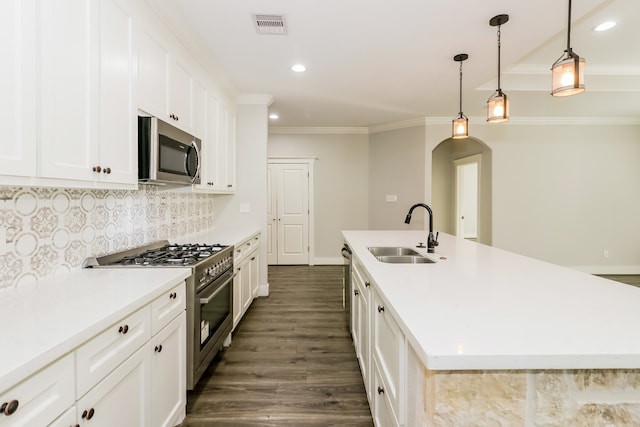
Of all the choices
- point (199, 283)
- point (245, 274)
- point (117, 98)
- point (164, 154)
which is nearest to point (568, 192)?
point (245, 274)

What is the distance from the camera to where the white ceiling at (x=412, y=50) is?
2160 mm

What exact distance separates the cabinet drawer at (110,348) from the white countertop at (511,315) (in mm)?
1020

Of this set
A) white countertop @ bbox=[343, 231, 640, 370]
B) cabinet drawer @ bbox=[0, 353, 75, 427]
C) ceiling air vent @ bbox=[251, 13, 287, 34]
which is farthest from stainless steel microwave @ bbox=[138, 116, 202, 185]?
white countertop @ bbox=[343, 231, 640, 370]

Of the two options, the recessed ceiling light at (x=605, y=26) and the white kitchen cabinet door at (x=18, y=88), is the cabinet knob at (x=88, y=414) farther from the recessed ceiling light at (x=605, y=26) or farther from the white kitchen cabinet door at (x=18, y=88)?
the recessed ceiling light at (x=605, y=26)

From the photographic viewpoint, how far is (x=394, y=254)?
250 centimetres

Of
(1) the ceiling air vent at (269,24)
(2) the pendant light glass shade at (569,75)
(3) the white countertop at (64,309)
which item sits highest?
(1) the ceiling air vent at (269,24)

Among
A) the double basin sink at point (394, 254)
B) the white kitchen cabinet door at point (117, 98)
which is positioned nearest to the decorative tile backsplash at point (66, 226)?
the white kitchen cabinet door at point (117, 98)

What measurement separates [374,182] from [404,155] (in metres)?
0.78

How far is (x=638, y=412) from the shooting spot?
0.82 metres

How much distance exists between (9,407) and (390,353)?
1.18 meters

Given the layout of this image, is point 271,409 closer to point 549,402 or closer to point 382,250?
point 382,250

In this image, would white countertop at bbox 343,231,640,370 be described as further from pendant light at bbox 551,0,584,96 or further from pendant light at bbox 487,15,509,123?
pendant light at bbox 487,15,509,123

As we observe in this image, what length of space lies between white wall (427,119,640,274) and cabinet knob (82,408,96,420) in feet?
16.7

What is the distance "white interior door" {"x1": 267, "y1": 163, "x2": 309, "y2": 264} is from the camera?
5910 millimetres
